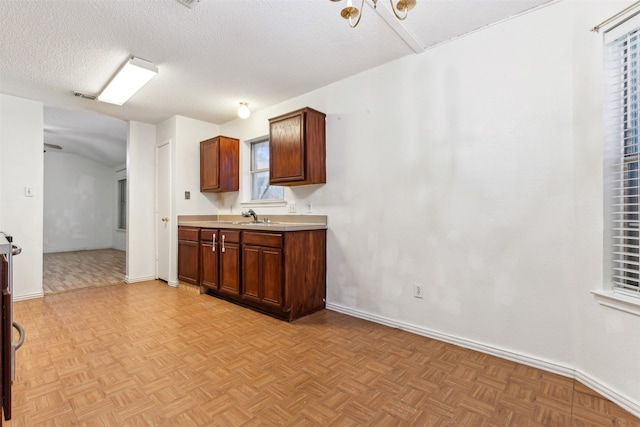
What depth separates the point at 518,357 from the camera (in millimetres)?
2057

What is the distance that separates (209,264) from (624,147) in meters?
3.83

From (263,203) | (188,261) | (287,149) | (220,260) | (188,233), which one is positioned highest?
(287,149)

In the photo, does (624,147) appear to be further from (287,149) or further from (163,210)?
(163,210)

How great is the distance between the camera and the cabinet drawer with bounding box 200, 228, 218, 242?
367 cm

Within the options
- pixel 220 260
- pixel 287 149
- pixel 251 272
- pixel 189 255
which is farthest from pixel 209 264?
pixel 287 149

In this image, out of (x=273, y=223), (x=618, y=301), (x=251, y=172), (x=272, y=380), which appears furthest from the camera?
(x=251, y=172)

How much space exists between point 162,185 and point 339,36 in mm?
3513

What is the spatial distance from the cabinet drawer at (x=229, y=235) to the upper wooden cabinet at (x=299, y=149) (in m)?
0.72

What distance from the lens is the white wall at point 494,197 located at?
181 centimetres

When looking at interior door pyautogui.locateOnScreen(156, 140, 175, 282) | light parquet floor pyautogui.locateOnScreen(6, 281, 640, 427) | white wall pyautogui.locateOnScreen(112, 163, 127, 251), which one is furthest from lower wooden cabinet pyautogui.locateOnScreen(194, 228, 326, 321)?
white wall pyautogui.locateOnScreen(112, 163, 127, 251)

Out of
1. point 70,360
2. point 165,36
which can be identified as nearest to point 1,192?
point 70,360

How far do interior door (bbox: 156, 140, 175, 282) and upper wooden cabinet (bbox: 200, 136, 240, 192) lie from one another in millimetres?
532

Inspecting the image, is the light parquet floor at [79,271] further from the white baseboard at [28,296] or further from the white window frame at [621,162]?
the white window frame at [621,162]

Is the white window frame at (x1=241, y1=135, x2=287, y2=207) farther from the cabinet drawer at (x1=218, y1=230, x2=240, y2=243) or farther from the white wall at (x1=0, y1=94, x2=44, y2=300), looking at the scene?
the white wall at (x1=0, y1=94, x2=44, y2=300)
